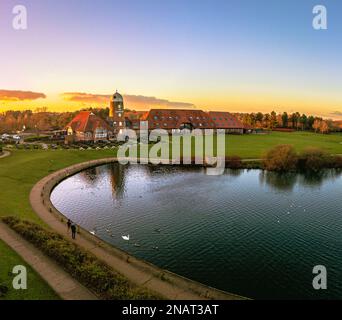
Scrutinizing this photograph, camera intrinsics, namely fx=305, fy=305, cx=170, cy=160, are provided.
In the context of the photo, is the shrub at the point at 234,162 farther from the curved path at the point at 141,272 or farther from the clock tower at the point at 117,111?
the clock tower at the point at 117,111

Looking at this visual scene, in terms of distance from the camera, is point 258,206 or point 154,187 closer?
point 258,206

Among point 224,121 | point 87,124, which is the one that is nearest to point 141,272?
point 87,124

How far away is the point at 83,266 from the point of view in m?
19.4

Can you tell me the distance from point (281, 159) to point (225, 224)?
3479 centimetres

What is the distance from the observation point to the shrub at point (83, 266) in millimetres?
16969

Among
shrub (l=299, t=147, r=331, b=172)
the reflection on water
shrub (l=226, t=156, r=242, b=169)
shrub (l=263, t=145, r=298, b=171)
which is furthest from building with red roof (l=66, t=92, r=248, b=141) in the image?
the reflection on water

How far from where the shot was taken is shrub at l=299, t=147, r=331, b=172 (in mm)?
62656

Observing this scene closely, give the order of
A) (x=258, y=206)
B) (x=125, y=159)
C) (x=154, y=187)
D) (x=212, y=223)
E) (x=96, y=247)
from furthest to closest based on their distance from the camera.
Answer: (x=125, y=159) < (x=154, y=187) < (x=258, y=206) < (x=212, y=223) < (x=96, y=247)

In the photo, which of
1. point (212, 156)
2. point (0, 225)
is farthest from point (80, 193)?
point (212, 156)

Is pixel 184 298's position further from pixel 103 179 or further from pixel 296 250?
pixel 103 179

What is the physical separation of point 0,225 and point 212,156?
47.9m

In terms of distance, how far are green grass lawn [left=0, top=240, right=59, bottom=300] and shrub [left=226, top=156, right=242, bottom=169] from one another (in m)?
47.1

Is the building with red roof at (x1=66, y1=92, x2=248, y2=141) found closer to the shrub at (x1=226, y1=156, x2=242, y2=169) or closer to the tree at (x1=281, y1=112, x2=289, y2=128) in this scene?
the shrub at (x1=226, y1=156, x2=242, y2=169)

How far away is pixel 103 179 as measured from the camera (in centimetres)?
5009
